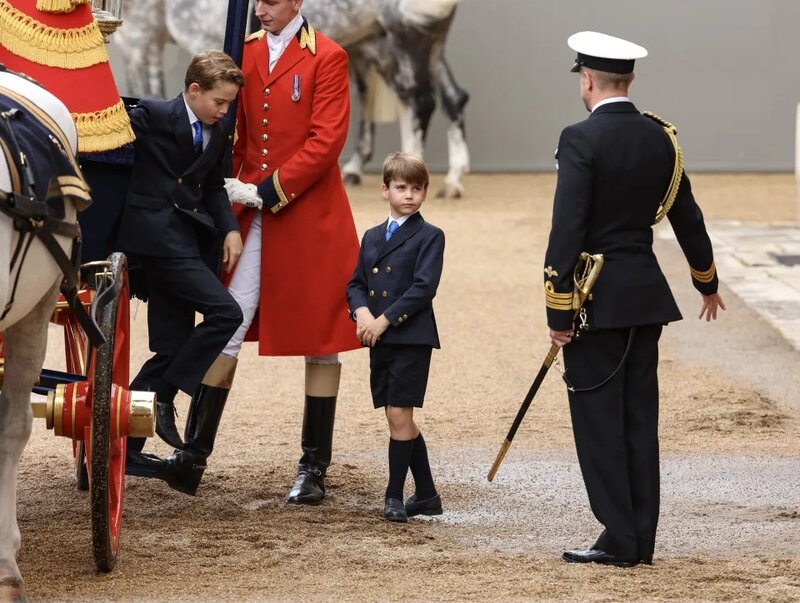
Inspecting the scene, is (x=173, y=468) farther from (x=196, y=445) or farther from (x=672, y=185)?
(x=672, y=185)

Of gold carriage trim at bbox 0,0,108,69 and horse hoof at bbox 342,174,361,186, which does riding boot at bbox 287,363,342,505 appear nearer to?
gold carriage trim at bbox 0,0,108,69

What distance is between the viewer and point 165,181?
4.30m

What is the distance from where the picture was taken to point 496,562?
3865mm

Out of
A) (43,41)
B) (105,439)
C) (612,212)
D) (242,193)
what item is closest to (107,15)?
(43,41)

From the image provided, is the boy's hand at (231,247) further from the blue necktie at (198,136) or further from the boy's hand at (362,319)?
the boy's hand at (362,319)

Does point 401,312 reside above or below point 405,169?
below

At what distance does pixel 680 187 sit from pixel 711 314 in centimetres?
49

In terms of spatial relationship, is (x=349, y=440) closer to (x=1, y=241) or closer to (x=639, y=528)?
(x=639, y=528)

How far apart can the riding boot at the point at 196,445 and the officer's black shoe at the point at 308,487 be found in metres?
0.29

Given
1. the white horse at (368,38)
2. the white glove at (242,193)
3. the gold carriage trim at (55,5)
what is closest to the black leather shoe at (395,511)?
the white glove at (242,193)

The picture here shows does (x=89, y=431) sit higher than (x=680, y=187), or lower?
lower

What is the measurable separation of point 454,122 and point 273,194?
32.5 feet

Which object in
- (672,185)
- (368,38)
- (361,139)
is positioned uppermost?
(672,185)

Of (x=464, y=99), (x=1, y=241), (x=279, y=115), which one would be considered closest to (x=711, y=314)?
(x=279, y=115)
